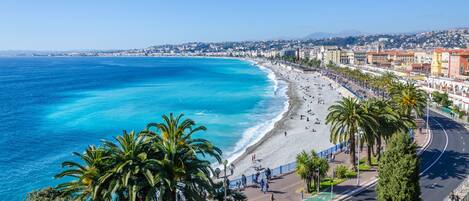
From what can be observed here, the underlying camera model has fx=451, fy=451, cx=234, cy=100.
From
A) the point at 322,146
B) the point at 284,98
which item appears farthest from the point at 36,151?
the point at 284,98

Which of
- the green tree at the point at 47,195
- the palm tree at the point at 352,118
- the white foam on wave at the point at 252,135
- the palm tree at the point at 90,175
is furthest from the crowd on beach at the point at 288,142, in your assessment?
the palm tree at the point at 90,175

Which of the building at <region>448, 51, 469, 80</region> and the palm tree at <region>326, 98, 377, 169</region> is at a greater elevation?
the palm tree at <region>326, 98, 377, 169</region>

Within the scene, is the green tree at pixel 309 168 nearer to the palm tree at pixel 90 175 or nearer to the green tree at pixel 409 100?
the palm tree at pixel 90 175

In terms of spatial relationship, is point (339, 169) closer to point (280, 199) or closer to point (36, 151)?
point (280, 199)

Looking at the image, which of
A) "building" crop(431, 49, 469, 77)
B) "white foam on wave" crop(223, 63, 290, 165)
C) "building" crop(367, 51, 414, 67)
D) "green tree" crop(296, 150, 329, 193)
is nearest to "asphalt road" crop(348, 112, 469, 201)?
"green tree" crop(296, 150, 329, 193)

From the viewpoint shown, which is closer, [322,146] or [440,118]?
[322,146]

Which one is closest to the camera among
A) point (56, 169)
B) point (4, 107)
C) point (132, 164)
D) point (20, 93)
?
point (132, 164)

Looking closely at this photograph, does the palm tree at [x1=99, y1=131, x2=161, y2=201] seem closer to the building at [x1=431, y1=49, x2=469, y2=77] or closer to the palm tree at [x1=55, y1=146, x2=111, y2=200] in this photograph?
the palm tree at [x1=55, y1=146, x2=111, y2=200]

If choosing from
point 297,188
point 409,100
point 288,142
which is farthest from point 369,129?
point 288,142
